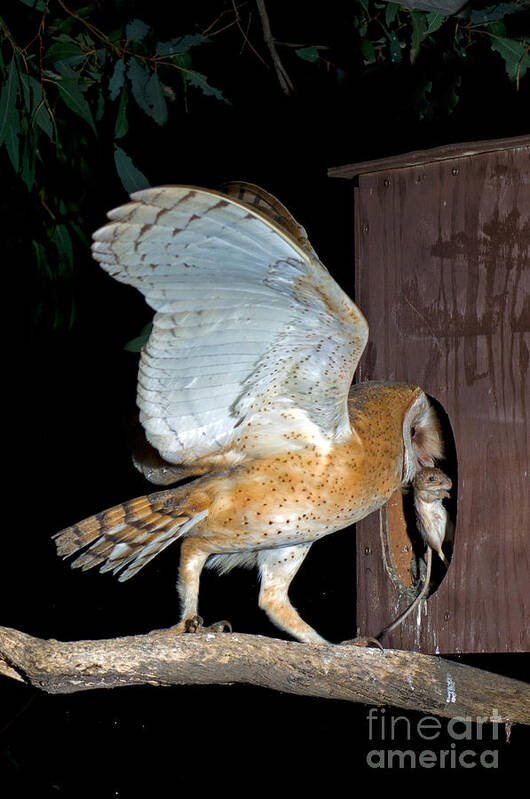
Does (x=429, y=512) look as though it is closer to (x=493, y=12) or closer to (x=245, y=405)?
(x=245, y=405)

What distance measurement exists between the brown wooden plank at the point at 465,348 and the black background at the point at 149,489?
978 millimetres

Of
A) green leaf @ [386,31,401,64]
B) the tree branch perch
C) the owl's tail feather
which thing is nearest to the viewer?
the tree branch perch

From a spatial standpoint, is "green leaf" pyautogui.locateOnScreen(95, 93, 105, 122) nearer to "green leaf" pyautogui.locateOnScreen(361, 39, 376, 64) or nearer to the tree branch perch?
"green leaf" pyautogui.locateOnScreen(361, 39, 376, 64)

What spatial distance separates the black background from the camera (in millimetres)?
3736

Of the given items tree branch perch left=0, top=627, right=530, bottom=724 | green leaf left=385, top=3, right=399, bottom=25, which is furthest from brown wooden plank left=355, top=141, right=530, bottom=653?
green leaf left=385, top=3, right=399, bottom=25

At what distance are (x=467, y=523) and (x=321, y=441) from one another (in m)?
0.38

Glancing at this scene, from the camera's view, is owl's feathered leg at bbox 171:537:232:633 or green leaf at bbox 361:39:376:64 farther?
green leaf at bbox 361:39:376:64

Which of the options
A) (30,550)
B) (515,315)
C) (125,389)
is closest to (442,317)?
(515,315)

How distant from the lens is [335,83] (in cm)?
376

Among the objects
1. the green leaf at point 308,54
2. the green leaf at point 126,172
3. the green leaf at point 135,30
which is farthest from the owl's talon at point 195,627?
the green leaf at point 308,54

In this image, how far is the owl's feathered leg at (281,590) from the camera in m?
2.65

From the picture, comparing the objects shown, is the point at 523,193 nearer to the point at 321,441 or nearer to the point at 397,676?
the point at 321,441

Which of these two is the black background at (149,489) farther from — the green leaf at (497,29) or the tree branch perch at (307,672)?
the tree branch perch at (307,672)

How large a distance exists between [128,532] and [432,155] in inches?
46.0
